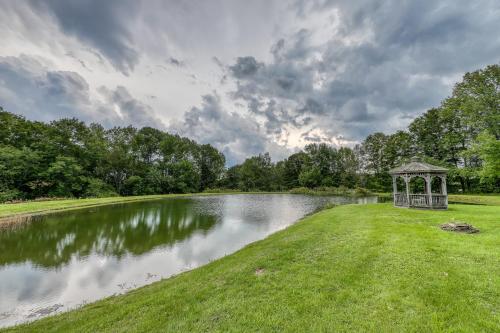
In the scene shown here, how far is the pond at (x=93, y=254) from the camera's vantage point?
637cm

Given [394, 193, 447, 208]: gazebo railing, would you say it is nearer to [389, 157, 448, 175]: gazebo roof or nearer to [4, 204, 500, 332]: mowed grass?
[389, 157, 448, 175]: gazebo roof

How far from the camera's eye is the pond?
6371 millimetres

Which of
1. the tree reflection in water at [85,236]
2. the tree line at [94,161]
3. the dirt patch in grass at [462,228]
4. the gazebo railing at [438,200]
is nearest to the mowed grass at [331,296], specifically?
the dirt patch in grass at [462,228]

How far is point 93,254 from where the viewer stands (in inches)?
379

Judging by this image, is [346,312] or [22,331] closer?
[346,312]

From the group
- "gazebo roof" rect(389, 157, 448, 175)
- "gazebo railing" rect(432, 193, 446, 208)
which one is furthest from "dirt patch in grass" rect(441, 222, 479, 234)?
"gazebo roof" rect(389, 157, 448, 175)

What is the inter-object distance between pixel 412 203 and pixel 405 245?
10609mm

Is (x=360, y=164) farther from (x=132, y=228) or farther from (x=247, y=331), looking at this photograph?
(x=247, y=331)

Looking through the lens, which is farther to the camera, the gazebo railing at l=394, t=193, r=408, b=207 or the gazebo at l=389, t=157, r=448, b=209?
the gazebo railing at l=394, t=193, r=408, b=207

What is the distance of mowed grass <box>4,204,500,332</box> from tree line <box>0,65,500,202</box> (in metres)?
19.6

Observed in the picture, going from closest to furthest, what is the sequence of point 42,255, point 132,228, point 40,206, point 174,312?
point 174,312, point 42,255, point 132,228, point 40,206

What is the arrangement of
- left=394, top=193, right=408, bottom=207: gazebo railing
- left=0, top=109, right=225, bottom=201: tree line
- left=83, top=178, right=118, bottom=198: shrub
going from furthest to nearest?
left=83, top=178, right=118, bottom=198: shrub < left=0, top=109, right=225, bottom=201: tree line < left=394, top=193, right=408, bottom=207: gazebo railing

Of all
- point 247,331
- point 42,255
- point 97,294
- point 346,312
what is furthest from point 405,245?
point 42,255

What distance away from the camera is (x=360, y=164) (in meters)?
61.4
